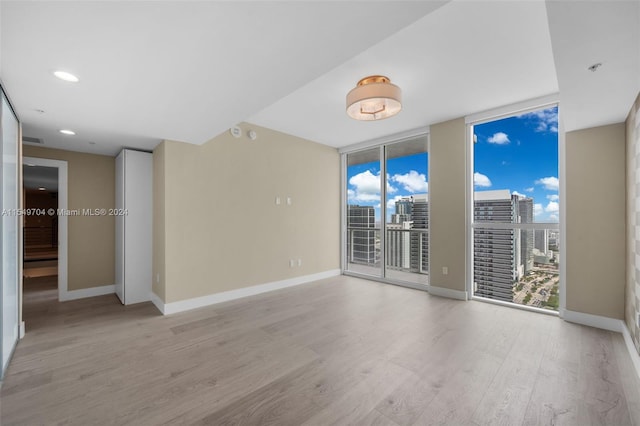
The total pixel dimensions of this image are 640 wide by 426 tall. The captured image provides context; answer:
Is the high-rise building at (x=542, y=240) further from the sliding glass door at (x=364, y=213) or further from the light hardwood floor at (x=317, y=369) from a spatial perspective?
the sliding glass door at (x=364, y=213)

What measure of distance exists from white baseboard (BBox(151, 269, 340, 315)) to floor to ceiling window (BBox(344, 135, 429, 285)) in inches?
49.0

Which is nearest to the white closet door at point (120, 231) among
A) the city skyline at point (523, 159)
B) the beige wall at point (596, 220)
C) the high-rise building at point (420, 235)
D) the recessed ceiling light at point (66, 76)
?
the recessed ceiling light at point (66, 76)

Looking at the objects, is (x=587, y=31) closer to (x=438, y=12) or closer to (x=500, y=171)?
(x=438, y=12)

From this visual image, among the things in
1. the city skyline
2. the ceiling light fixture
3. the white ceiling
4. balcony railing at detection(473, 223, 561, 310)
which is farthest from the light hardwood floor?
the ceiling light fixture

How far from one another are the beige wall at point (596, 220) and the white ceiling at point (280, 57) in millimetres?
287

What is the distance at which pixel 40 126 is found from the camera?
3076 millimetres

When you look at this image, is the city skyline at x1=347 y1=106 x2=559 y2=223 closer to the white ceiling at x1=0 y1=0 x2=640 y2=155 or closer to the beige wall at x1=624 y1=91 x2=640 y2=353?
the white ceiling at x1=0 y1=0 x2=640 y2=155

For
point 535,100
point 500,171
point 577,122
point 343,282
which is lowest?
point 343,282

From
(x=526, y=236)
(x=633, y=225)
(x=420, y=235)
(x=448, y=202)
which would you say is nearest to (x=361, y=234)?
(x=420, y=235)

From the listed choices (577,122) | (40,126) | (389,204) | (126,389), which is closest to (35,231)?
(40,126)

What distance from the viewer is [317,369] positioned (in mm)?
2230

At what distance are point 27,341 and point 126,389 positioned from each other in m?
1.72

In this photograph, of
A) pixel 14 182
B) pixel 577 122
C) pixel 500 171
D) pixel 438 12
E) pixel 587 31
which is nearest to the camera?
pixel 587 31

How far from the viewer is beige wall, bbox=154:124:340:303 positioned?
3.67 meters
